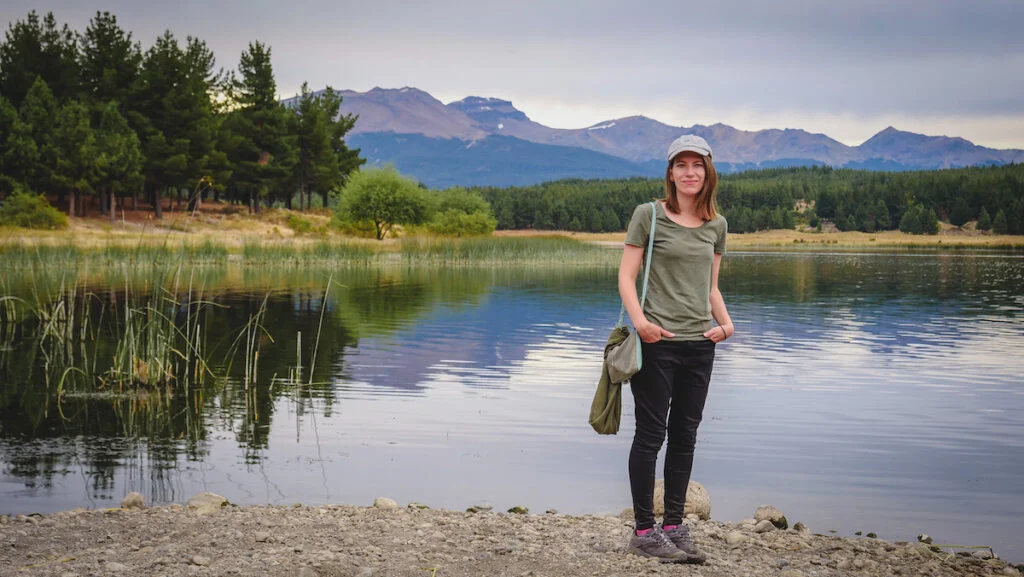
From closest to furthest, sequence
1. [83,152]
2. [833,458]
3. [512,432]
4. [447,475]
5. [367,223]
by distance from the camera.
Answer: [447,475] < [833,458] < [512,432] < [83,152] < [367,223]

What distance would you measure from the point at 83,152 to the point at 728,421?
5472cm

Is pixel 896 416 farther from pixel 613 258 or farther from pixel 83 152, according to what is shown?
pixel 83 152

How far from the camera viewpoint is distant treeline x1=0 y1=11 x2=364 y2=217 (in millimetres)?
57375

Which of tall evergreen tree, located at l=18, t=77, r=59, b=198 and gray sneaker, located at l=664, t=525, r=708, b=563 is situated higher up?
tall evergreen tree, located at l=18, t=77, r=59, b=198

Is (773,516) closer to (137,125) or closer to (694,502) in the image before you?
(694,502)

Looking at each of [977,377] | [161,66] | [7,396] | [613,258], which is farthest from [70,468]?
[161,66]

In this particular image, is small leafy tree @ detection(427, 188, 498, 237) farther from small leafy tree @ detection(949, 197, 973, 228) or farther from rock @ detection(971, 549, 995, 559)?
small leafy tree @ detection(949, 197, 973, 228)

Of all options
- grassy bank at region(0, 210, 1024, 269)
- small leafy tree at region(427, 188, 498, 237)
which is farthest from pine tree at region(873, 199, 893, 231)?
grassy bank at region(0, 210, 1024, 269)

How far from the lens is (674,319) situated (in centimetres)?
525

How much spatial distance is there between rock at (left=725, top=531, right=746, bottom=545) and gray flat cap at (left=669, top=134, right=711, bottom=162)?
2.46 metres

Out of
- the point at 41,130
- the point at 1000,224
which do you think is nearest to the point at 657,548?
the point at 41,130

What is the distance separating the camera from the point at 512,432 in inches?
397

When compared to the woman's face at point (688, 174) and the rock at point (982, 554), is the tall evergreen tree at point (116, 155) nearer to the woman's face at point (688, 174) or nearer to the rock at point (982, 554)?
the woman's face at point (688, 174)

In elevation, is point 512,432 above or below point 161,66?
below
